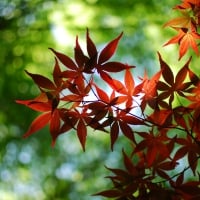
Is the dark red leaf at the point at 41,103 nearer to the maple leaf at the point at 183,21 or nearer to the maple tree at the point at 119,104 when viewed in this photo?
the maple tree at the point at 119,104

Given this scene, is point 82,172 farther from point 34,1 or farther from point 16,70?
point 34,1

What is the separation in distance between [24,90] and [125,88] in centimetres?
257

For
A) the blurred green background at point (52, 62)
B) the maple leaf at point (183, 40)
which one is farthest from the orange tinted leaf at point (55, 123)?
the blurred green background at point (52, 62)

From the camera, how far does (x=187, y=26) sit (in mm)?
1120

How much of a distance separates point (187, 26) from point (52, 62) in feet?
8.46

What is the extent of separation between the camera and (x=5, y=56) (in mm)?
3428

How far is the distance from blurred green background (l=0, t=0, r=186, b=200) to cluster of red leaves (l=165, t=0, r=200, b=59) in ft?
7.86

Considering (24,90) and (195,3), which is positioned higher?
(195,3)

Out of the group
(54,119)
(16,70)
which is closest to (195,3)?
(54,119)

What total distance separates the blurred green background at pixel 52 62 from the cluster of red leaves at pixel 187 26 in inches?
94.3

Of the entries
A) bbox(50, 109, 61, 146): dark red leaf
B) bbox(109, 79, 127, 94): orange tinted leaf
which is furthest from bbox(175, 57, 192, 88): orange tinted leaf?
bbox(50, 109, 61, 146): dark red leaf

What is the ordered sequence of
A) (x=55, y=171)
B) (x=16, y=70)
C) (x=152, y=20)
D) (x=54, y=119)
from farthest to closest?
(x=55, y=171), (x=152, y=20), (x=16, y=70), (x=54, y=119)

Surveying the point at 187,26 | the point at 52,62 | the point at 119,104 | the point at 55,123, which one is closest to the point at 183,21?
the point at 187,26

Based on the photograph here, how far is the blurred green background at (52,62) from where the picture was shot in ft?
11.3
